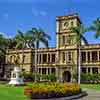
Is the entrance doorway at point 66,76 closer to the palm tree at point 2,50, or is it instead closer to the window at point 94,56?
the window at point 94,56

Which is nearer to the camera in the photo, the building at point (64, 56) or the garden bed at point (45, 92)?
the garden bed at point (45, 92)

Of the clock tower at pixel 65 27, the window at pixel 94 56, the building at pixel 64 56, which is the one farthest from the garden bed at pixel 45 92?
the clock tower at pixel 65 27

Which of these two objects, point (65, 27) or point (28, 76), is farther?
point (65, 27)

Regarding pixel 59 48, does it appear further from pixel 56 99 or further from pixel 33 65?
pixel 56 99

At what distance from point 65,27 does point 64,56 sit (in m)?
7.61

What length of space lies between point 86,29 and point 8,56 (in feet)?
129

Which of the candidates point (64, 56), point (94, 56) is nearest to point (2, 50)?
point (64, 56)

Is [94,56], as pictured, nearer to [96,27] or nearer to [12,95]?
[96,27]

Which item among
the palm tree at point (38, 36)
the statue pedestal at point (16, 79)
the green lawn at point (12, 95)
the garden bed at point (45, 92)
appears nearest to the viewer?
the garden bed at point (45, 92)

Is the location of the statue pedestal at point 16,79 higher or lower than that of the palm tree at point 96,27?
lower

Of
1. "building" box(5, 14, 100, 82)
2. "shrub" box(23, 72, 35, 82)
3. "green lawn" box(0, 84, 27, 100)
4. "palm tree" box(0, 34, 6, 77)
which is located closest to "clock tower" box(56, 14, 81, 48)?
"building" box(5, 14, 100, 82)

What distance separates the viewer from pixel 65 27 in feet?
275

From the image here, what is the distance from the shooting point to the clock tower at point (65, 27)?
8245 centimetres

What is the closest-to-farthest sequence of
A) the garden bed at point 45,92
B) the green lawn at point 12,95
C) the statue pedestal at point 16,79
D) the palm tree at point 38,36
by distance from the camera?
the garden bed at point 45,92 < the green lawn at point 12,95 < the statue pedestal at point 16,79 < the palm tree at point 38,36
